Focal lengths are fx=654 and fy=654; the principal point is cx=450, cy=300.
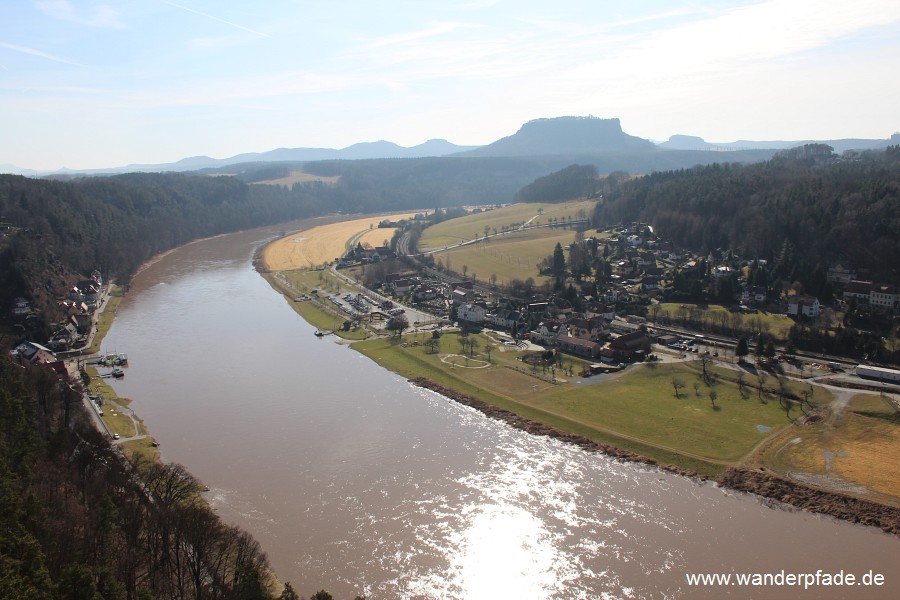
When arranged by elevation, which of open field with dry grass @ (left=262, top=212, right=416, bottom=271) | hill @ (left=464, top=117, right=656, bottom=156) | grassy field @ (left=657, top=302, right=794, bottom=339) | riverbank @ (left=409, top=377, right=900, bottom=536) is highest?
hill @ (left=464, top=117, right=656, bottom=156)

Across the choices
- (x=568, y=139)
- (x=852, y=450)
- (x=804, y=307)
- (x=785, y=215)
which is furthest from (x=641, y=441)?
(x=568, y=139)

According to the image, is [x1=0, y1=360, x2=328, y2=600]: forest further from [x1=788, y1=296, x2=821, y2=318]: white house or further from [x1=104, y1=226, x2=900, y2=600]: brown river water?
[x1=788, y1=296, x2=821, y2=318]: white house

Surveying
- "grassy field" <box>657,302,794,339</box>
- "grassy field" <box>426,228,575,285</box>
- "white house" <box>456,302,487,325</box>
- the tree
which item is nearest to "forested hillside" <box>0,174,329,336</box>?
the tree

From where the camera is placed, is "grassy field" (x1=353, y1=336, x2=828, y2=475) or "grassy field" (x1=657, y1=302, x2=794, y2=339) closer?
"grassy field" (x1=353, y1=336, x2=828, y2=475)

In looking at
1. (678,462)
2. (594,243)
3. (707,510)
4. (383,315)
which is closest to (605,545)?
(707,510)

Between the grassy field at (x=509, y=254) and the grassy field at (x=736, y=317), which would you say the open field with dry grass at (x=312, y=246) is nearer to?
the grassy field at (x=509, y=254)

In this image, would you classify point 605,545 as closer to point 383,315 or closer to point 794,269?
point 383,315

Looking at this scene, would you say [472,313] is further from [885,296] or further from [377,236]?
[377,236]
